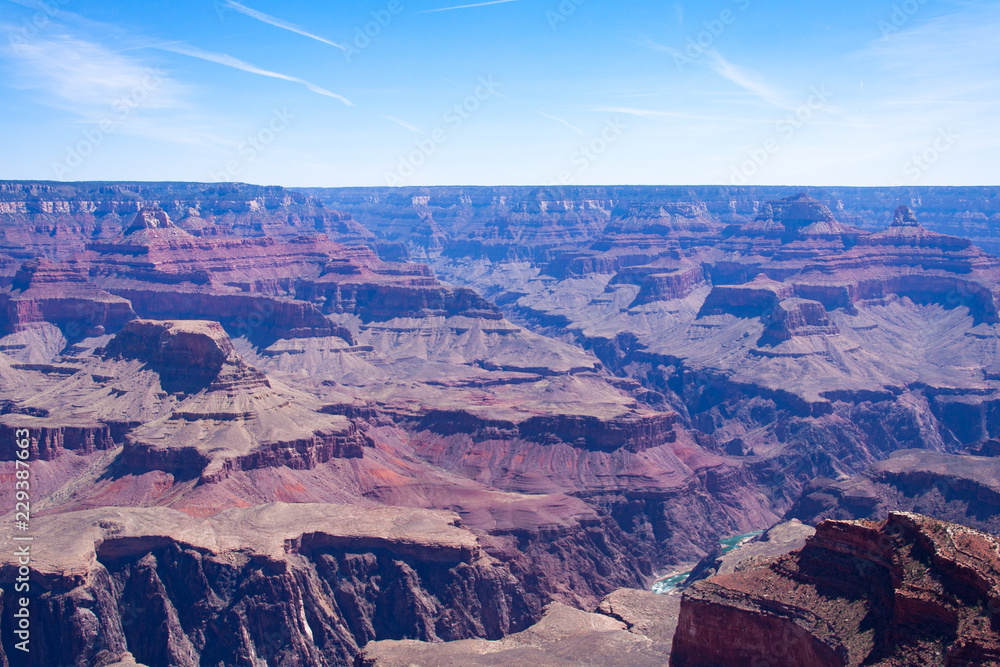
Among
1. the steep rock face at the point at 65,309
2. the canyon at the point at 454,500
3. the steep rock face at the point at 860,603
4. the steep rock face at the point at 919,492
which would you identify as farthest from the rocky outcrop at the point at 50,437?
the steep rock face at the point at 65,309

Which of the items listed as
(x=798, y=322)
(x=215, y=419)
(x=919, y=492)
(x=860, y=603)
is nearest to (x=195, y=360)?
(x=215, y=419)

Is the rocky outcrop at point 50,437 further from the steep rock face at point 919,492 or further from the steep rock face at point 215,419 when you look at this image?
the steep rock face at point 919,492

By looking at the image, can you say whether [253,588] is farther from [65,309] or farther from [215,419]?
[65,309]

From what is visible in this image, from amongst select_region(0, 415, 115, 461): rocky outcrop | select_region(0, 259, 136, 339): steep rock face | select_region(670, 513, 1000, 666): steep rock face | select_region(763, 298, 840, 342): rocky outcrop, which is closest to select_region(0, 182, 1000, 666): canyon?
select_region(670, 513, 1000, 666): steep rock face

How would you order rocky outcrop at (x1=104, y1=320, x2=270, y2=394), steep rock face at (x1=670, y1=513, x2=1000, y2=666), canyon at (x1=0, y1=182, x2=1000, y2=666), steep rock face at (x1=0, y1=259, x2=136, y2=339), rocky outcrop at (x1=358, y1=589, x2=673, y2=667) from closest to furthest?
steep rock face at (x1=670, y1=513, x2=1000, y2=666) → rocky outcrop at (x1=358, y1=589, x2=673, y2=667) → canyon at (x1=0, y1=182, x2=1000, y2=666) → rocky outcrop at (x1=104, y1=320, x2=270, y2=394) → steep rock face at (x1=0, y1=259, x2=136, y2=339)

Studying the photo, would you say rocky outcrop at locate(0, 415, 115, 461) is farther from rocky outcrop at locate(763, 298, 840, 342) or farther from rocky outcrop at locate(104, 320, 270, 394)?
rocky outcrop at locate(763, 298, 840, 342)
